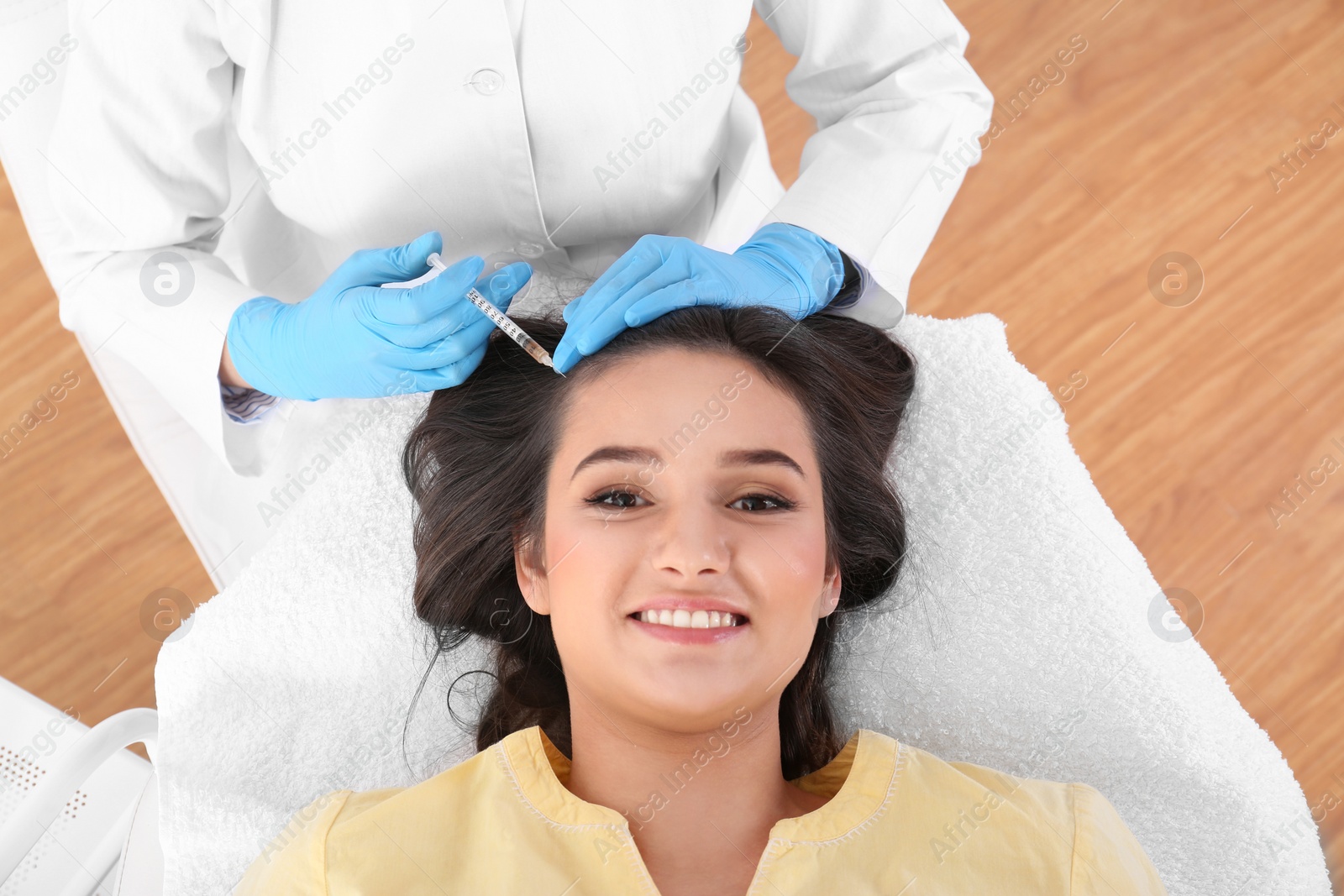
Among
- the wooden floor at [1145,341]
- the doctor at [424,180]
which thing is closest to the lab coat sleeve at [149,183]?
the doctor at [424,180]

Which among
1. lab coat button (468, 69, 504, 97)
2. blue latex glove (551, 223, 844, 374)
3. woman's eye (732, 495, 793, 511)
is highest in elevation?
lab coat button (468, 69, 504, 97)

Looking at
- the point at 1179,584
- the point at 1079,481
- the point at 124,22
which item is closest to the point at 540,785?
the point at 1079,481

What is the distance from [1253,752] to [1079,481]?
376mm

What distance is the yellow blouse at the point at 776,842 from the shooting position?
1.03 m

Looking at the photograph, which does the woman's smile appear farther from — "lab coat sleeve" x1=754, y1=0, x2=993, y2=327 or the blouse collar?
"lab coat sleeve" x1=754, y1=0, x2=993, y2=327

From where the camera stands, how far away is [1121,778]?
1.23 metres

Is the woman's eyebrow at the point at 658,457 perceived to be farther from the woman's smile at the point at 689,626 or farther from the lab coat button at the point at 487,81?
the lab coat button at the point at 487,81

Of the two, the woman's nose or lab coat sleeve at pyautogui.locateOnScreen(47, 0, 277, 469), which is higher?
the woman's nose

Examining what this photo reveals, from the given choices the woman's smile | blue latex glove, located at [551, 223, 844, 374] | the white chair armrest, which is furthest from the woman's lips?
the white chair armrest

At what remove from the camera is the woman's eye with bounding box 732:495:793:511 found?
3.52 feet

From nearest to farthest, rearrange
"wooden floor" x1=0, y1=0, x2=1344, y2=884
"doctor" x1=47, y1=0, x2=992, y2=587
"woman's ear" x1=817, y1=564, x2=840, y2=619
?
"doctor" x1=47, y1=0, x2=992, y2=587 → "woman's ear" x1=817, y1=564, x2=840, y2=619 → "wooden floor" x1=0, y1=0, x2=1344, y2=884

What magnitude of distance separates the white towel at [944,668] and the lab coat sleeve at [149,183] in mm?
241

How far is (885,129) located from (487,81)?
0.49m

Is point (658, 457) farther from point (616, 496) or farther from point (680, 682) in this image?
point (680, 682)
